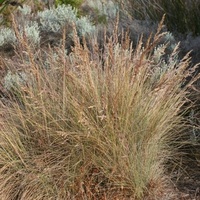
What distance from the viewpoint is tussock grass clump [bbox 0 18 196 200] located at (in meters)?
3.37

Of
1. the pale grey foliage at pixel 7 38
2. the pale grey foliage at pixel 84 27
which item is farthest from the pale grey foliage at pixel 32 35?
the pale grey foliage at pixel 84 27

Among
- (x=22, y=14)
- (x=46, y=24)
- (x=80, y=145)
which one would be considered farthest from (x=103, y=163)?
(x=22, y=14)

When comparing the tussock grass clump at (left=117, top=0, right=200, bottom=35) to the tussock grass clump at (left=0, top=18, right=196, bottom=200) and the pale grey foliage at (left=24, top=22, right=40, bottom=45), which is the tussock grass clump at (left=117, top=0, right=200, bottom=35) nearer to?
the pale grey foliage at (left=24, top=22, right=40, bottom=45)

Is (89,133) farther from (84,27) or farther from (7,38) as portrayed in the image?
(7,38)

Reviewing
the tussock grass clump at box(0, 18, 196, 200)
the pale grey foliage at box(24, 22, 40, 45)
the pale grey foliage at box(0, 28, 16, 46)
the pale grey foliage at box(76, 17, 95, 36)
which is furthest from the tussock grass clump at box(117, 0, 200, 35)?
the tussock grass clump at box(0, 18, 196, 200)

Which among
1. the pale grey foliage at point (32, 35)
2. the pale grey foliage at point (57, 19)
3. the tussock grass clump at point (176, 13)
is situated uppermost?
the pale grey foliage at point (32, 35)

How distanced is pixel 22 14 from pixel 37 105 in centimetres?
326

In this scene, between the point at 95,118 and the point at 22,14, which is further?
the point at 22,14

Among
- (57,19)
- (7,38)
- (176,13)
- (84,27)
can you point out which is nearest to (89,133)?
(84,27)

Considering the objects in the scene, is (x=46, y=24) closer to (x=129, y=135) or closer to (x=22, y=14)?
(x=22, y=14)

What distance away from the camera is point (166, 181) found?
3.67 metres

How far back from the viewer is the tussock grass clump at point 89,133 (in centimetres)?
337

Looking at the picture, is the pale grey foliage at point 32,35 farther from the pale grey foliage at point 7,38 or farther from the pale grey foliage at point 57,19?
the pale grey foliage at point 57,19

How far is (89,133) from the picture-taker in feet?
10.8
